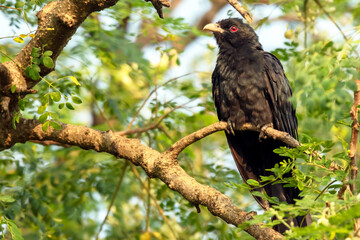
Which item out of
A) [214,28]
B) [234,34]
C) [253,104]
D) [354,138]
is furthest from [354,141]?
[214,28]

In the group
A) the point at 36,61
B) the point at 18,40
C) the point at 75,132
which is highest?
the point at 18,40

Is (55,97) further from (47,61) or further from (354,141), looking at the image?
(354,141)

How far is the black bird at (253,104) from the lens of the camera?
487 cm

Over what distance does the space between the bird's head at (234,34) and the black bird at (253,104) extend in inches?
8.0

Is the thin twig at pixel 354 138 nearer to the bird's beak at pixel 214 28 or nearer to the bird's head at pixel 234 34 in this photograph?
the bird's head at pixel 234 34

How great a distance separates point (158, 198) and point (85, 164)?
3.49 ft

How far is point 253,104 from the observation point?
4.85m

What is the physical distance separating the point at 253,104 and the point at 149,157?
1.55 metres

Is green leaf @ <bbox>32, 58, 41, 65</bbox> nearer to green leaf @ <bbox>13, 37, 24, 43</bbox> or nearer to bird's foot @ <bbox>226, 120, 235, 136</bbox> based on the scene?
green leaf @ <bbox>13, 37, 24, 43</bbox>

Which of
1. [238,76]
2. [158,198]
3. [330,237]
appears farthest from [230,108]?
[330,237]

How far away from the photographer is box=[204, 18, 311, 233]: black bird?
487cm

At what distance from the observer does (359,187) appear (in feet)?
9.51

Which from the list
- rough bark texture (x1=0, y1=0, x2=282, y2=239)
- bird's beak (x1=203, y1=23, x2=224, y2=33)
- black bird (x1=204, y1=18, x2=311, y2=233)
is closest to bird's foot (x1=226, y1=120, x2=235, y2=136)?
black bird (x1=204, y1=18, x2=311, y2=233)

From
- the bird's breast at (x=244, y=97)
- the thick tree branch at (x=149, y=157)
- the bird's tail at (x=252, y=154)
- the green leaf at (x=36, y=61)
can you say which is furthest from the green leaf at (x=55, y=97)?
the bird's tail at (x=252, y=154)
